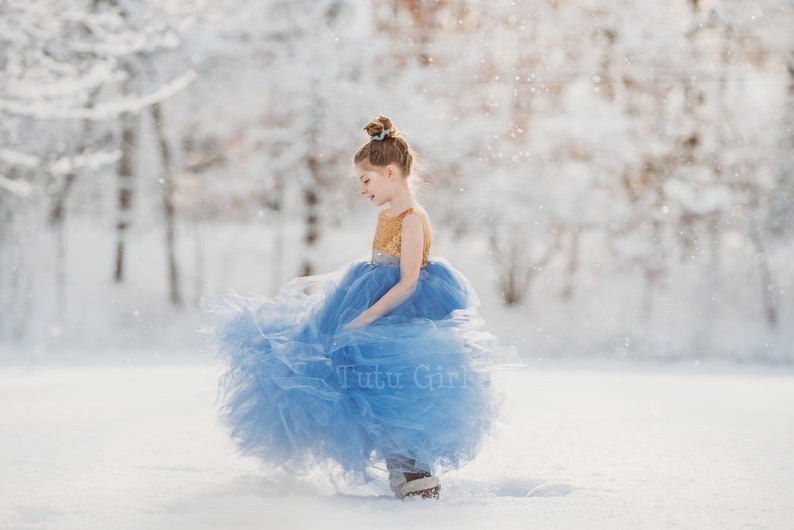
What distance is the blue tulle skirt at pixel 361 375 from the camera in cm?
370

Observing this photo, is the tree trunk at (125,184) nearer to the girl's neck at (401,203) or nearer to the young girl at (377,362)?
the young girl at (377,362)

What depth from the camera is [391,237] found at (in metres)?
3.88

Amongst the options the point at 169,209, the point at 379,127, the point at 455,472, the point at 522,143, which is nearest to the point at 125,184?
the point at 169,209

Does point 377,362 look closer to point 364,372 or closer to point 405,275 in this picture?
point 364,372

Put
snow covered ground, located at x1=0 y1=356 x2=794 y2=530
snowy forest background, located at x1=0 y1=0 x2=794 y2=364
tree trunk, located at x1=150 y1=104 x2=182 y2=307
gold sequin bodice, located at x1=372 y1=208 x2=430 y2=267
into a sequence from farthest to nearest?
tree trunk, located at x1=150 y1=104 x2=182 y2=307, snowy forest background, located at x1=0 y1=0 x2=794 y2=364, gold sequin bodice, located at x1=372 y1=208 x2=430 y2=267, snow covered ground, located at x1=0 y1=356 x2=794 y2=530

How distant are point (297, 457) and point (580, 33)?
1117 centimetres

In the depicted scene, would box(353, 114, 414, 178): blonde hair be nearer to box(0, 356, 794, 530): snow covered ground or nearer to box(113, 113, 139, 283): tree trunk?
box(0, 356, 794, 530): snow covered ground

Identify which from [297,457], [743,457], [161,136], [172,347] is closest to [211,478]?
[297,457]

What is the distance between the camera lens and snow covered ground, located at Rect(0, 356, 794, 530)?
3.52 m

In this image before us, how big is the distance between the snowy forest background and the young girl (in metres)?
9.02

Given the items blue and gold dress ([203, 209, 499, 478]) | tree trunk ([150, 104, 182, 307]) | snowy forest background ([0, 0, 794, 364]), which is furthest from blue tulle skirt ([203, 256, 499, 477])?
tree trunk ([150, 104, 182, 307])

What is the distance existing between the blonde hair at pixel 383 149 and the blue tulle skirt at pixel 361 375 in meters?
0.43

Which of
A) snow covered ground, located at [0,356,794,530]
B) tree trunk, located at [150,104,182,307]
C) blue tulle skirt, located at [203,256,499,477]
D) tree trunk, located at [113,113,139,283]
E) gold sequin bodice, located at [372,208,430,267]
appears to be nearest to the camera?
snow covered ground, located at [0,356,794,530]

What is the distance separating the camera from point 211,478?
4277mm
